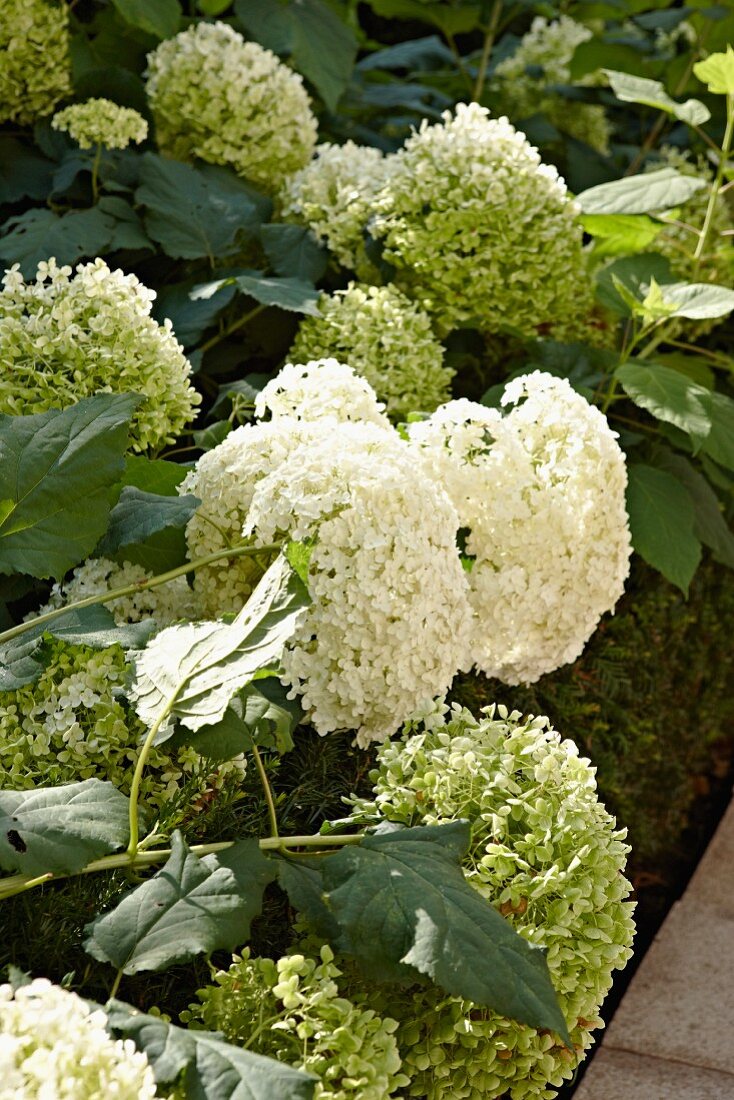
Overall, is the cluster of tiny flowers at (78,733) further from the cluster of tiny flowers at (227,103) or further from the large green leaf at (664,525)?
the cluster of tiny flowers at (227,103)

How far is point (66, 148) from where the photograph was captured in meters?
2.71

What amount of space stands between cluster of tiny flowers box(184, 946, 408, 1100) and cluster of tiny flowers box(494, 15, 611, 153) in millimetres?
3324

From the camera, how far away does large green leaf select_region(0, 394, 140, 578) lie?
5.11ft

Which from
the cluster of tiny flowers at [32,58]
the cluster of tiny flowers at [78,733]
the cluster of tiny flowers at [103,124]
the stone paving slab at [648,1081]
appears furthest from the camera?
the cluster of tiny flowers at [32,58]

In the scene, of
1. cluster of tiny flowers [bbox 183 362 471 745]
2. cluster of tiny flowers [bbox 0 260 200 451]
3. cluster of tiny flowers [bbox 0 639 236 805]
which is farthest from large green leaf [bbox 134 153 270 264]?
cluster of tiny flowers [bbox 0 639 236 805]

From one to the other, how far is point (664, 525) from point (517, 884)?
3.62ft

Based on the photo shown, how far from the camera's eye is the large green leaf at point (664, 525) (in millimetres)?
2252

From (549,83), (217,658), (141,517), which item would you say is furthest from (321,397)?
(549,83)

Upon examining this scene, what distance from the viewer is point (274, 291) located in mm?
2320

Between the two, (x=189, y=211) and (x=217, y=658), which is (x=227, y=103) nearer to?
(x=189, y=211)

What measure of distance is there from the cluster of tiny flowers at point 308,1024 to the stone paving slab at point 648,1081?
40.5 inches

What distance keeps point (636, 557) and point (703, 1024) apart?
3.23 ft

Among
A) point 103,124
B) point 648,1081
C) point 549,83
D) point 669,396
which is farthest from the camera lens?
point 549,83

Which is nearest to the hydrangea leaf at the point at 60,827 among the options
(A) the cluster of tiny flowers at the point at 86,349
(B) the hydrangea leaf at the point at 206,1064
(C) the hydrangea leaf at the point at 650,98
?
(B) the hydrangea leaf at the point at 206,1064
